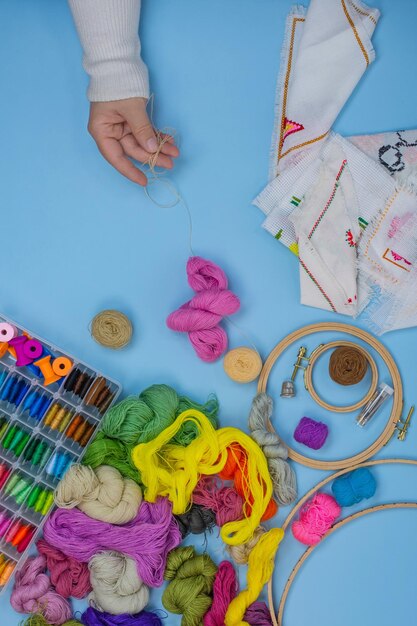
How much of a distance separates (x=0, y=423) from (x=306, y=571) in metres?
0.94

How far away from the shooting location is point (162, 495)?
213 cm

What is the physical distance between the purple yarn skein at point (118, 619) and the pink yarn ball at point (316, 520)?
456 mm

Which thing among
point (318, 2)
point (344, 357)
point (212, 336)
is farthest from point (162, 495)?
point (318, 2)

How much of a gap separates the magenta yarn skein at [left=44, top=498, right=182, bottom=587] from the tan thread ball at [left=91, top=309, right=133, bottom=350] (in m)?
0.46

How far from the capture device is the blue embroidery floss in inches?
83.7

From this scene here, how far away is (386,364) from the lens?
7.21 feet

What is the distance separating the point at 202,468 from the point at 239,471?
11 centimetres

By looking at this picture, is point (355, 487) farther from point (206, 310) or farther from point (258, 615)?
point (206, 310)

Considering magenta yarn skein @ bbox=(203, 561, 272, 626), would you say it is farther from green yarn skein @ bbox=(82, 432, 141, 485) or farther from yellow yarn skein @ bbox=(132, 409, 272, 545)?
green yarn skein @ bbox=(82, 432, 141, 485)

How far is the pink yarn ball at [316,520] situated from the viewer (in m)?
2.14

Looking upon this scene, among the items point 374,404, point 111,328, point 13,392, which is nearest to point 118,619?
point 13,392

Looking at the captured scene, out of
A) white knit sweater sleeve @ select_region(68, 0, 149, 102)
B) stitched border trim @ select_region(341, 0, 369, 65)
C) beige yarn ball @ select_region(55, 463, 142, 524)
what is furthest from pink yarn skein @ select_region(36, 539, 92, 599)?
stitched border trim @ select_region(341, 0, 369, 65)

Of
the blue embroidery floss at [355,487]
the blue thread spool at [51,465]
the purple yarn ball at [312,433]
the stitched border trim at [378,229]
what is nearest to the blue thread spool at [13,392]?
the blue thread spool at [51,465]

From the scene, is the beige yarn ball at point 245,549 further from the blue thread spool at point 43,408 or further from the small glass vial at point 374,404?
the blue thread spool at point 43,408
